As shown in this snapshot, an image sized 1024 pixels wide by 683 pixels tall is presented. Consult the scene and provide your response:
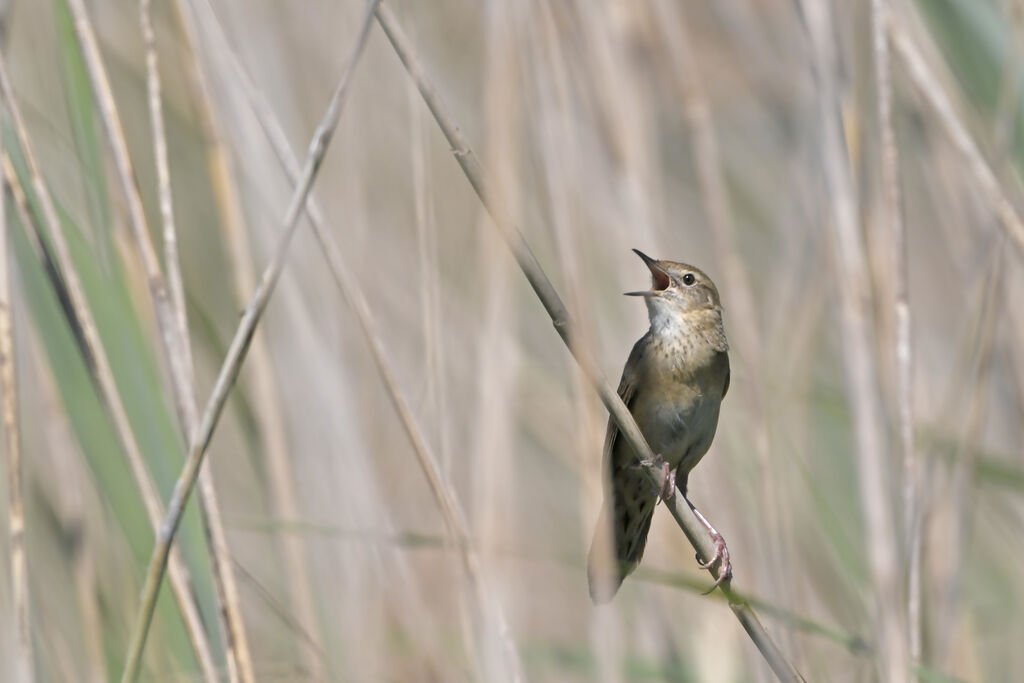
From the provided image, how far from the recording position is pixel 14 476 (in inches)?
67.2

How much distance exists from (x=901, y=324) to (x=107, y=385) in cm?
127

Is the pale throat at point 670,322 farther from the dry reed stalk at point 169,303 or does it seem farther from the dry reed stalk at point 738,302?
the dry reed stalk at point 169,303

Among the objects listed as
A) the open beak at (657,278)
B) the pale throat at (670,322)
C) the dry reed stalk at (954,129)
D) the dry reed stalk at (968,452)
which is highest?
the dry reed stalk at (954,129)

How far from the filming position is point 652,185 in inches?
96.9

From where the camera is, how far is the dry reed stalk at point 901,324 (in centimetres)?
183

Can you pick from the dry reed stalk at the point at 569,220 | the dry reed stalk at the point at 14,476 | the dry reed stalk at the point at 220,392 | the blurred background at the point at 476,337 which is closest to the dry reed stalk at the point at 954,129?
the blurred background at the point at 476,337

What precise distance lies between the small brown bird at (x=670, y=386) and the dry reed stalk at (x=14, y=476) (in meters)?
1.19

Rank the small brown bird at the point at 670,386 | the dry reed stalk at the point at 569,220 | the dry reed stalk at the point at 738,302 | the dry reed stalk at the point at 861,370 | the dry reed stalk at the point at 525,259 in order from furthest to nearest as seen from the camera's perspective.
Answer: the small brown bird at the point at 670,386 → the dry reed stalk at the point at 738,302 → the dry reed stalk at the point at 569,220 → the dry reed stalk at the point at 861,370 → the dry reed stalk at the point at 525,259

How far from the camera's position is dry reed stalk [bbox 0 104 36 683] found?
1.67 meters

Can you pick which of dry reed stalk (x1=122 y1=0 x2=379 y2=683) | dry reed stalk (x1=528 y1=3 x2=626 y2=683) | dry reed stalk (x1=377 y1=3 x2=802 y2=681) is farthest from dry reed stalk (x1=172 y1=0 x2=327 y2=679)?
dry reed stalk (x1=377 y1=3 x2=802 y2=681)

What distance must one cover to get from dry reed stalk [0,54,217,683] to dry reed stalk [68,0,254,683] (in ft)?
0.14

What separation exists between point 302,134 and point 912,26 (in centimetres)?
140

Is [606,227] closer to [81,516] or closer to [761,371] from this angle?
[761,371]

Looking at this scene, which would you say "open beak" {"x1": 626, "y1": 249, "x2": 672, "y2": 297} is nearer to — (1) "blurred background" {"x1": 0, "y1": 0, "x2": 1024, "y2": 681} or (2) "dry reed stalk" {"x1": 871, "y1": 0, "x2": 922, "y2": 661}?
(1) "blurred background" {"x1": 0, "y1": 0, "x2": 1024, "y2": 681}
